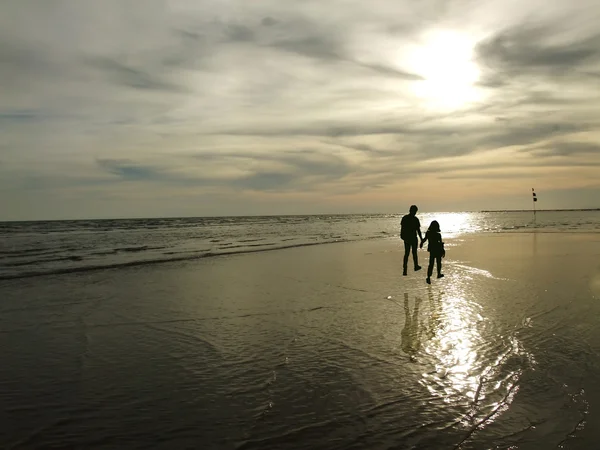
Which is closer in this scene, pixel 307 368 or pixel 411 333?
pixel 307 368

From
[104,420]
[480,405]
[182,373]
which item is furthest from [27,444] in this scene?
[480,405]

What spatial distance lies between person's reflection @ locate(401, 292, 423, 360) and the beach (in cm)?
5

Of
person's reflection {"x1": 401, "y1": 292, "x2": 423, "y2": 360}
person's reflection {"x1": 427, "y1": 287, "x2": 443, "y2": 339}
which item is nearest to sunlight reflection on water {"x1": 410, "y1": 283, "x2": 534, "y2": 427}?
Result: person's reflection {"x1": 427, "y1": 287, "x2": 443, "y2": 339}

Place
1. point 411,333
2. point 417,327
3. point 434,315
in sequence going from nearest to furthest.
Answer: point 411,333 → point 417,327 → point 434,315

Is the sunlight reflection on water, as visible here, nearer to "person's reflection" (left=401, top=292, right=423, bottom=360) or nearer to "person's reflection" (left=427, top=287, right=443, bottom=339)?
"person's reflection" (left=427, top=287, right=443, bottom=339)

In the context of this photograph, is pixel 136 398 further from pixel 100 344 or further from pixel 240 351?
pixel 100 344

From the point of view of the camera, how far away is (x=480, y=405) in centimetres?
483

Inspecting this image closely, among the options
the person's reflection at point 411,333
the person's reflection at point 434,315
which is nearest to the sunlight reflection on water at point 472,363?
the person's reflection at point 434,315

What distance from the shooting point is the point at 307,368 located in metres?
6.17

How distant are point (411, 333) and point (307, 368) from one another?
2.46 meters

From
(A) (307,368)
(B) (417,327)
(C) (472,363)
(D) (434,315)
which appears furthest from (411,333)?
(A) (307,368)

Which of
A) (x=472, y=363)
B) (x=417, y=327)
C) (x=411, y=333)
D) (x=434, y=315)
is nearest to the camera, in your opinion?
(x=472, y=363)

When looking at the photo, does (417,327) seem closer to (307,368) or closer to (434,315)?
(434,315)

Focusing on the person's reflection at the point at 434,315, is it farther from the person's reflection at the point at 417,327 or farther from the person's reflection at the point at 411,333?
the person's reflection at the point at 411,333
